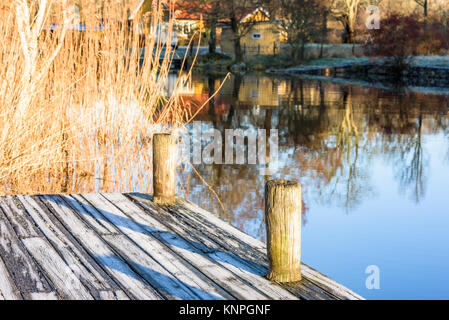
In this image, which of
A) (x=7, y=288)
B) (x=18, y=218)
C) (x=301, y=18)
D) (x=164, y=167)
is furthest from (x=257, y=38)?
(x=7, y=288)

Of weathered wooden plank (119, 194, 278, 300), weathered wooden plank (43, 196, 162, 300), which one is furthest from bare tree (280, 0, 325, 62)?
weathered wooden plank (119, 194, 278, 300)

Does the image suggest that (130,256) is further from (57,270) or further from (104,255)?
(57,270)

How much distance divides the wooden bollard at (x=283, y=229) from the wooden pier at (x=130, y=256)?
0.07 m

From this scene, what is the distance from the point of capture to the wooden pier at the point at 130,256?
3258mm

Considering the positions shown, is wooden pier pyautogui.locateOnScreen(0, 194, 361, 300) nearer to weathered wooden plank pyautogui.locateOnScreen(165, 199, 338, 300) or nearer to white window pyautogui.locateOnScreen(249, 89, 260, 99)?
weathered wooden plank pyautogui.locateOnScreen(165, 199, 338, 300)

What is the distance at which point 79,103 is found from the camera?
6836mm

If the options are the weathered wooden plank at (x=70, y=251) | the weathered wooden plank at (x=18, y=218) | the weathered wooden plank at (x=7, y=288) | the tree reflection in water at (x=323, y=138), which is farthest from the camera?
the tree reflection in water at (x=323, y=138)

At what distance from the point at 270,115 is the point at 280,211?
13.1 metres

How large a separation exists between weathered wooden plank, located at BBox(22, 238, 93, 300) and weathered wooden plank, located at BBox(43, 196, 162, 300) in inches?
7.9

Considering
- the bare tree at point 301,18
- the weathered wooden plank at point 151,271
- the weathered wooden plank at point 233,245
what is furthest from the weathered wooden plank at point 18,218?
the bare tree at point 301,18

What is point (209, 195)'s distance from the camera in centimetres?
869

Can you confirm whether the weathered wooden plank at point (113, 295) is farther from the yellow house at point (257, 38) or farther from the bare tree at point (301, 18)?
the yellow house at point (257, 38)

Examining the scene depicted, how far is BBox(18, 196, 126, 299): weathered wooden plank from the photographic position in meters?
3.33

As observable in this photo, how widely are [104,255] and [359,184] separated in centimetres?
626
